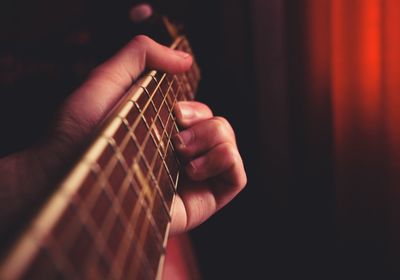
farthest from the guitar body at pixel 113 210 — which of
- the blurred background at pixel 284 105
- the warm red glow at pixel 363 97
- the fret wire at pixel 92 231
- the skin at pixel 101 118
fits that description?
the warm red glow at pixel 363 97

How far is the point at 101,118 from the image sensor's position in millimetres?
664

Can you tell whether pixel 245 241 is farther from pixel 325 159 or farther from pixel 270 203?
pixel 325 159

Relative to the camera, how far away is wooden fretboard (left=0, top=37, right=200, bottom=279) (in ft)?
0.89

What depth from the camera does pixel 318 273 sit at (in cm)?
154

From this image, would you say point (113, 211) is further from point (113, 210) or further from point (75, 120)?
point (75, 120)

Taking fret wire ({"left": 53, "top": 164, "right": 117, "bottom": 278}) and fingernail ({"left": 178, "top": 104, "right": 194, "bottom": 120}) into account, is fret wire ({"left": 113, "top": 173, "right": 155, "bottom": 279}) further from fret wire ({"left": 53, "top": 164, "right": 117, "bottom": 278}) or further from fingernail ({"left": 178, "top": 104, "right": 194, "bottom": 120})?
fingernail ({"left": 178, "top": 104, "right": 194, "bottom": 120})

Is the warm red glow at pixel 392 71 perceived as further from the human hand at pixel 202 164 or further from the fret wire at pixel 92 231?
the fret wire at pixel 92 231

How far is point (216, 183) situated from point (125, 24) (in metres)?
0.75

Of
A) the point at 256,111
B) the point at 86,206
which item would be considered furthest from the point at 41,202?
the point at 256,111

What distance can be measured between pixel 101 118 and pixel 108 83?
0.41 ft

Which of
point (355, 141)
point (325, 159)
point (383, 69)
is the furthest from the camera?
point (325, 159)

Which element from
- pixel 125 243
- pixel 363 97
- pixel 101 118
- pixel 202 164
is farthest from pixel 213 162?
pixel 363 97

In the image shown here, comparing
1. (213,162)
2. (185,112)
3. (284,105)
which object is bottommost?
(284,105)

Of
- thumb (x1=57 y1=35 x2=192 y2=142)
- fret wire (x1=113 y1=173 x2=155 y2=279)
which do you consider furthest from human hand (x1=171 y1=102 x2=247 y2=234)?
fret wire (x1=113 y1=173 x2=155 y2=279)
